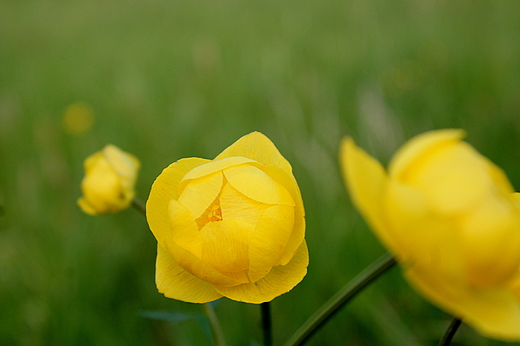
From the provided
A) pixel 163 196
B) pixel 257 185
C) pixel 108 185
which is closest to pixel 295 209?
pixel 257 185

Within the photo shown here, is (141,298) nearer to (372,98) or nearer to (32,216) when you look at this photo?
(32,216)

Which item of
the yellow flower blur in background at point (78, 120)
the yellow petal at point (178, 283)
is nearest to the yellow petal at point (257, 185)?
the yellow petal at point (178, 283)

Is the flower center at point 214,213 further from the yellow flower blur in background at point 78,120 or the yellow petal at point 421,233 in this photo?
the yellow flower blur in background at point 78,120

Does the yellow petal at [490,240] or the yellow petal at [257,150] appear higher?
the yellow petal at [490,240]

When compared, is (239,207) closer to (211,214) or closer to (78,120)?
(211,214)

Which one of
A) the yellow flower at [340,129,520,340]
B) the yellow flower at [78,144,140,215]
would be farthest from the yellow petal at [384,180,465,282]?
the yellow flower at [78,144,140,215]

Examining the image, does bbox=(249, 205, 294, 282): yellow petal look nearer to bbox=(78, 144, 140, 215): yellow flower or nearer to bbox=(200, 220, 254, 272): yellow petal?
bbox=(200, 220, 254, 272): yellow petal

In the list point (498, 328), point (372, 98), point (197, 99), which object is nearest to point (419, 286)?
point (498, 328)
